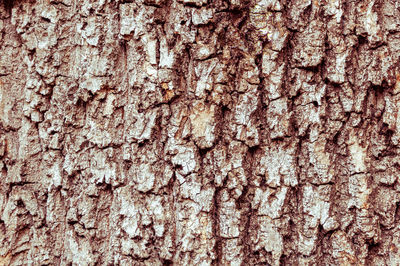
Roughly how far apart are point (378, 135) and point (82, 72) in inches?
43.7

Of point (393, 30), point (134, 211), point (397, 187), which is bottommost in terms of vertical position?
point (134, 211)

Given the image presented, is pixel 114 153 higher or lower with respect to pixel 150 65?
lower

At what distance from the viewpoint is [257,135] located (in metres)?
1.19

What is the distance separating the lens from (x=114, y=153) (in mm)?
1229

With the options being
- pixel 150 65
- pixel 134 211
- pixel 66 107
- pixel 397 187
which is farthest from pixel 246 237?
pixel 66 107

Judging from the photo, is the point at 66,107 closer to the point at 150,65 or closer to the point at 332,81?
the point at 150,65

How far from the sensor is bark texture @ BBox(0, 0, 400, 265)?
1.18 metres

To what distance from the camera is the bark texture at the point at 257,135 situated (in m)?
1.18

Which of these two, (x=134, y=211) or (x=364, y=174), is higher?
(x=364, y=174)

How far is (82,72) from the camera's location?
1259 millimetres

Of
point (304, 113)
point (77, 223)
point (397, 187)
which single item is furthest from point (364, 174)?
point (77, 223)

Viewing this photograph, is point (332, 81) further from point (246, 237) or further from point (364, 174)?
point (246, 237)

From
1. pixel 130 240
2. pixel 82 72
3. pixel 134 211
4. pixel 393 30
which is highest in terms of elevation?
pixel 393 30

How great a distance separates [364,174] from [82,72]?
1.09 m
